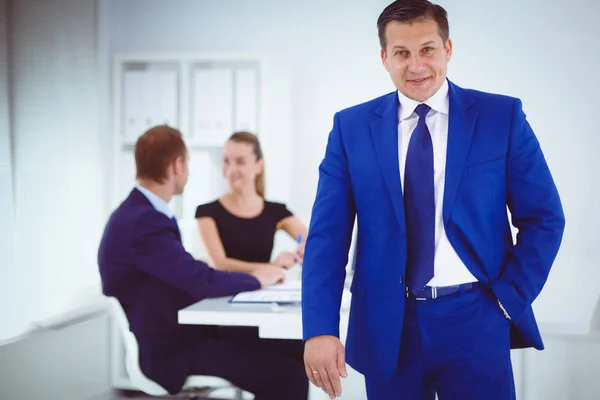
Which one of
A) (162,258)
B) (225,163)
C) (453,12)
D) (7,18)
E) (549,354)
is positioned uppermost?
(453,12)

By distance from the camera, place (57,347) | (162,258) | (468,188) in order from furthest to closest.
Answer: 1. (57,347)
2. (162,258)
3. (468,188)

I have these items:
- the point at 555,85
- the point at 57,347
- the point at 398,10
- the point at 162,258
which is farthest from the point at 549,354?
the point at 57,347

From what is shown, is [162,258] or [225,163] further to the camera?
[225,163]

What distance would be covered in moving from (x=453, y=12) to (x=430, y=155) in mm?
2468

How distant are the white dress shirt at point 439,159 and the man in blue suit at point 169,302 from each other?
3.61ft

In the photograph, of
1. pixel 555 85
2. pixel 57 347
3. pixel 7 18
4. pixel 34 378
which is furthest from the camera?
pixel 555 85

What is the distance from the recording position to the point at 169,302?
7.18ft

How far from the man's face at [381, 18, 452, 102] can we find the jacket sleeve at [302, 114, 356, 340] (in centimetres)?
20

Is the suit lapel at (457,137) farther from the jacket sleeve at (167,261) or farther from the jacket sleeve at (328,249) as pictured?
the jacket sleeve at (167,261)

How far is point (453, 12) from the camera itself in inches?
136

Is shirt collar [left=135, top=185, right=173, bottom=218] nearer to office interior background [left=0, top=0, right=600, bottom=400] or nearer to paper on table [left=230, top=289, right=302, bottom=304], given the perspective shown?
paper on table [left=230, top=289, right=302, bottom=304]

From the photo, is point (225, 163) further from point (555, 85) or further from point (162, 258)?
point (555, 85)

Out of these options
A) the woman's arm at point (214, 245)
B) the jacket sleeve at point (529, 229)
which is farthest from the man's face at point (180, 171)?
the jacket sleeve at point (529, 229)

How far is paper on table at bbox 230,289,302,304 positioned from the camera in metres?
2.03
